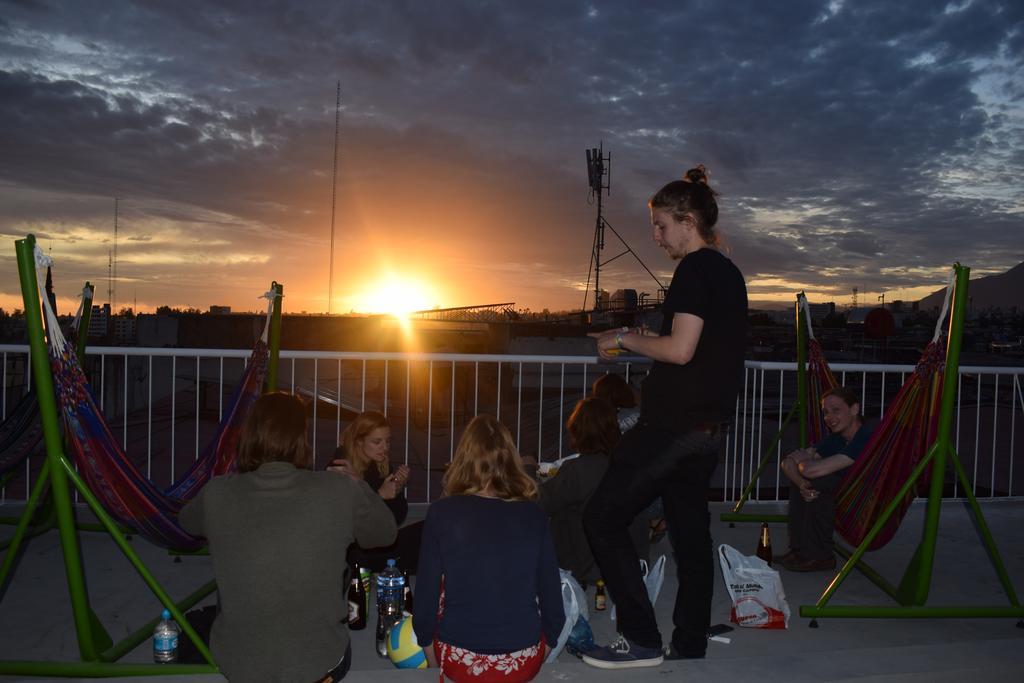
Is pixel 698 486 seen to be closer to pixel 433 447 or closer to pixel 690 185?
pixel 690 185

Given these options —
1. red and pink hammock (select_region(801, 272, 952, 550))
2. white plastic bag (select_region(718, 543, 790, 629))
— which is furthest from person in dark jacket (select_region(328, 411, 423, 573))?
red and pink hammock (select_region(801, 272, 952, 550))

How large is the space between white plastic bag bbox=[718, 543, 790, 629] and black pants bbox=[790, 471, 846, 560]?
950mm

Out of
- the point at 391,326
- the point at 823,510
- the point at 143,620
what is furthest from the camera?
the point at 391,326

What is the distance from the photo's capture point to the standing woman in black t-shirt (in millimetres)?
2729

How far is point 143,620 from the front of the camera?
364 cm

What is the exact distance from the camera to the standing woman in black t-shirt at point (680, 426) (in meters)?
2.73

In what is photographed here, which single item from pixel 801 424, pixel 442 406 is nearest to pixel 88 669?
pixel 801 424

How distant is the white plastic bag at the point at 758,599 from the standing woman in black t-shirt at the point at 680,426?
2.33 ft

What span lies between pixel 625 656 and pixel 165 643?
6.28ft

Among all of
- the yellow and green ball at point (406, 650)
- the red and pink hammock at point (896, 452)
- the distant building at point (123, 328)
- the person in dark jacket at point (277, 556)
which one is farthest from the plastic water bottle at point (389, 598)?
the distant building at point (123, 328)

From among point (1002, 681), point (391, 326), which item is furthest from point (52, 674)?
point (391, 326)

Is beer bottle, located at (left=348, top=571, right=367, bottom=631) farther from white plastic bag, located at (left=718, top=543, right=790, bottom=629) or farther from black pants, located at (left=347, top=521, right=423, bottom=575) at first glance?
white plastic bag, located at (left=718, top=543, right=790, bottom=629)

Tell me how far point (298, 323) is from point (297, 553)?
40831mm

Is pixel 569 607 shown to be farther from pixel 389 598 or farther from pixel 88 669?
pixel 88 669
